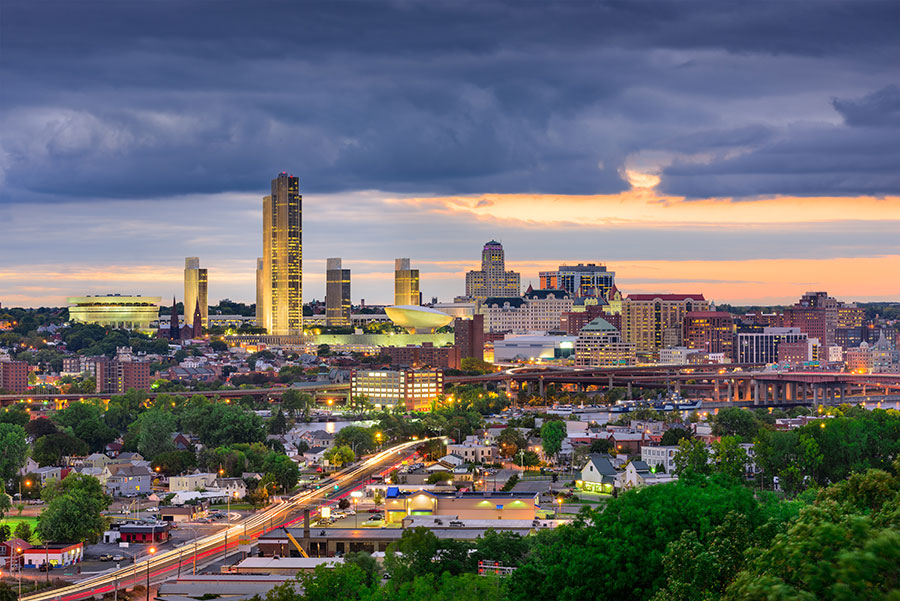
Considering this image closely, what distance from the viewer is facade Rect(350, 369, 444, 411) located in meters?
110

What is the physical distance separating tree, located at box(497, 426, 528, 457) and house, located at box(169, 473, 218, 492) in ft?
55.8

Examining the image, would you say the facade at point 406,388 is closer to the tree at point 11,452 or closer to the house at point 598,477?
the tree at point 11,452

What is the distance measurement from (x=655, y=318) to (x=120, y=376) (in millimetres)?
81550

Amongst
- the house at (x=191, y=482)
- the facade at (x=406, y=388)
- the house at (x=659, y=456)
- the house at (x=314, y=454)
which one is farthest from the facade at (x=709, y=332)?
the house at (x=191, y=482)

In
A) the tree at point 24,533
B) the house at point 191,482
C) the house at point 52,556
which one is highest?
the house at point 191,482

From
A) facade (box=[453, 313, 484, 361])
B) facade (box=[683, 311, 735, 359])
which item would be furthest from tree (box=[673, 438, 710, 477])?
facade (box=[683, 311, 735, 359])

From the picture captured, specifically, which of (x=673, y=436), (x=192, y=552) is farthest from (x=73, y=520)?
(x=673, y=436)

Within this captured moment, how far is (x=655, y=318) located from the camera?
184 metres

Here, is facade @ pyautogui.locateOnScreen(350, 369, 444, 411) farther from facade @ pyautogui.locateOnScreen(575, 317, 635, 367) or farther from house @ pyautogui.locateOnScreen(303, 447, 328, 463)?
facade @ pyautogui.locateOnScreen(575, 317, 635, 367)

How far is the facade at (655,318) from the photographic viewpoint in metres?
183

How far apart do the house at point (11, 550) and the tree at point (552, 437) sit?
3265 cm

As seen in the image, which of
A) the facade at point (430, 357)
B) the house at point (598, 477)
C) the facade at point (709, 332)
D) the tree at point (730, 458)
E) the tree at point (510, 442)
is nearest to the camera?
the tree at point (730, 458)

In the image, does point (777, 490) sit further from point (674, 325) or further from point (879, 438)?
point (674, 325)

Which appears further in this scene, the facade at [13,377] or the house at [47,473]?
the facade at [13,377]
